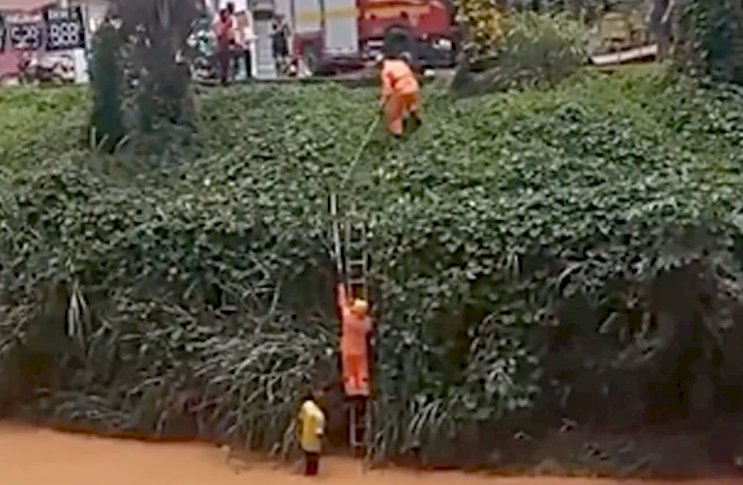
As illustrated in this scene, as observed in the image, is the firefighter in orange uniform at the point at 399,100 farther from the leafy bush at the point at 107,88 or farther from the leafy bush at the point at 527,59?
the leafy bush at the point at 107,88

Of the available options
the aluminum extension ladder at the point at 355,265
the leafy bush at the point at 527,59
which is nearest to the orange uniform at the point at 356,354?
the aluminum extension ladder at the point at 355,265

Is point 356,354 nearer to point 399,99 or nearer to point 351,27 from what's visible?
point 399,99

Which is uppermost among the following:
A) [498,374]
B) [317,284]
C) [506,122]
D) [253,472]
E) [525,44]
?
[525,44]

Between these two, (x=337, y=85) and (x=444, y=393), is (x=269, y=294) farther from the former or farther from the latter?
(x=337, y=85)

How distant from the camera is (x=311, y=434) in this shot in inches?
308

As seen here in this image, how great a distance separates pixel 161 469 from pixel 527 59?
488 cm

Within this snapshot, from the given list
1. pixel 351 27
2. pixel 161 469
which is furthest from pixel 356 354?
pixel 351 27

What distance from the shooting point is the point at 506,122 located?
9508 millimetres

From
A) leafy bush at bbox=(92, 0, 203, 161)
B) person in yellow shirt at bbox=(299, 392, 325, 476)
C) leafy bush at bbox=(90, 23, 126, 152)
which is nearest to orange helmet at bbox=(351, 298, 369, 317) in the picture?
person in yellow shirt at bbox=(299, 392, 325, 476)

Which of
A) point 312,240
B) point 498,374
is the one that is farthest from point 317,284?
point 498,374

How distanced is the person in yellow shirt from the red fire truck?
11.4 meters

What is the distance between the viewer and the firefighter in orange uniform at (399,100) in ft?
31.8

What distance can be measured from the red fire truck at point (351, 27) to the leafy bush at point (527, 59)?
7.83 m

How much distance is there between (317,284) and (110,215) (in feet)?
5.81
